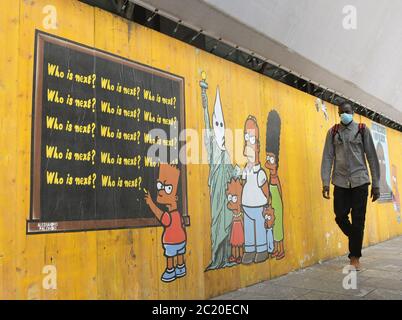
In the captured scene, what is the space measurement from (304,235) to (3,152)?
12.9 feet

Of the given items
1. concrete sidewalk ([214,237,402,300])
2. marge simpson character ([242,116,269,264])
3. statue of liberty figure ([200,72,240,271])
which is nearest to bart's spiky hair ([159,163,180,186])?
statue of liberty figure ([200,72,240,271])

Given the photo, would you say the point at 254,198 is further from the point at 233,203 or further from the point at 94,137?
the point at 94,137

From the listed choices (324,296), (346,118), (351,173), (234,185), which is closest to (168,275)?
(234,185)

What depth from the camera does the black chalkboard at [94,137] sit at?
276cm

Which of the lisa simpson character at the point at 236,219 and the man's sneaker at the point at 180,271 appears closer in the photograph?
the man's sneaker at the point at 180,271

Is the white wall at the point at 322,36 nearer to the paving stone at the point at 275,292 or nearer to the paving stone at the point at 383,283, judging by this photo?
the paving stone at the point at 275,292

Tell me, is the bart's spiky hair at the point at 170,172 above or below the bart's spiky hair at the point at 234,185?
above

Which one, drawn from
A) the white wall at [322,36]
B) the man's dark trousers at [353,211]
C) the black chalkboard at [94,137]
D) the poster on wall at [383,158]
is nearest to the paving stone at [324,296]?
the man's dark trousers at [353,211]

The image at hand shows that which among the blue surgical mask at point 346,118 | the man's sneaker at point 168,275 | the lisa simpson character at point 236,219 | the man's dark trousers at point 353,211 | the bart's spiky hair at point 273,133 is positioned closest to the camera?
the man's sneaker at point 168,275

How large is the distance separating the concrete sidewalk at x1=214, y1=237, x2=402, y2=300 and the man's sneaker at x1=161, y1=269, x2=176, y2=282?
1.99 feet

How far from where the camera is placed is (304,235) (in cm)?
536

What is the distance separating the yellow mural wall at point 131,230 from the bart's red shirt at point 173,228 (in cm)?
9

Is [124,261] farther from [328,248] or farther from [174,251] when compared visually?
[328,248]

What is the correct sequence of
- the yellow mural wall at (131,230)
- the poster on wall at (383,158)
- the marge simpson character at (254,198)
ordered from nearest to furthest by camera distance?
1. the yellow mural wall at (131,230)
2. the marge simpson character at (254,198)
3. the poster on wall at (383,158)
